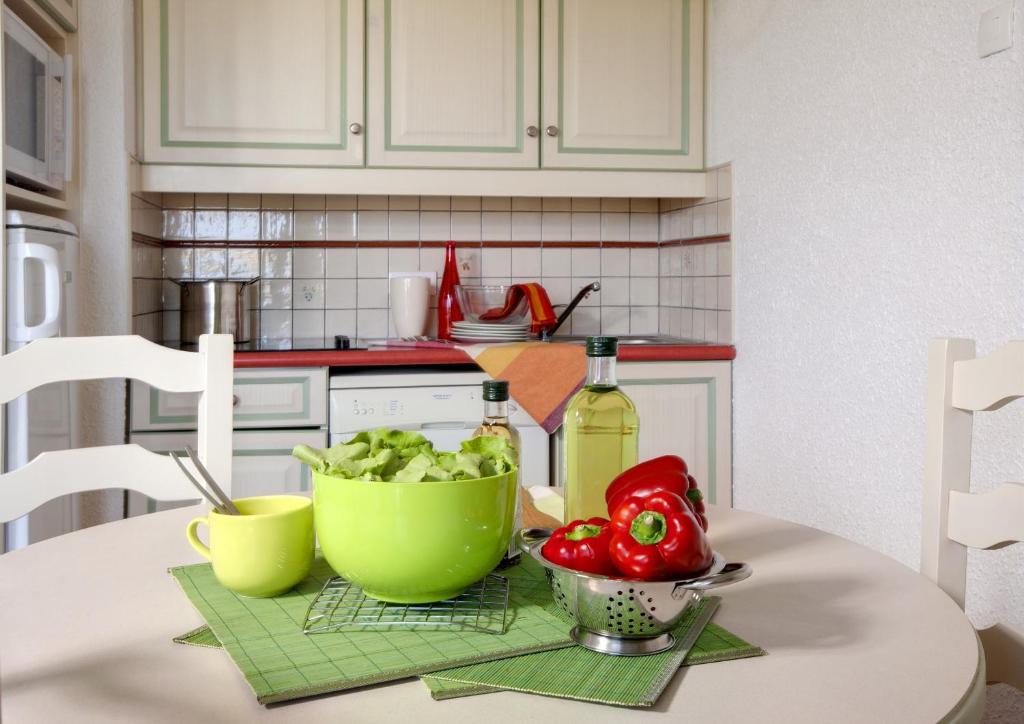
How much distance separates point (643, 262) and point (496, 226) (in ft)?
1.77

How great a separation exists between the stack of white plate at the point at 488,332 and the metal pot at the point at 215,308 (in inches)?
24.9

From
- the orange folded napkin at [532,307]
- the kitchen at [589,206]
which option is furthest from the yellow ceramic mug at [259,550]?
the orange folded napkin at [532,307]

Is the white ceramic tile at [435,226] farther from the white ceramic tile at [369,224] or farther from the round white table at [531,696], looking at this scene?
the round white table at [531,696]

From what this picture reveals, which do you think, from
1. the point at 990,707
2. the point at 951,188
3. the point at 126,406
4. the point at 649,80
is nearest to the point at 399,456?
the point at 990,707

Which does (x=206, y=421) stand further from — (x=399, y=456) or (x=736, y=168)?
(x=736, y=168)

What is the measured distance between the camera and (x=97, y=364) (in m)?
1.34

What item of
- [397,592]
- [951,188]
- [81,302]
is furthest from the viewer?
[81,302]

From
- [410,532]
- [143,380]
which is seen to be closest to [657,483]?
[410,532]

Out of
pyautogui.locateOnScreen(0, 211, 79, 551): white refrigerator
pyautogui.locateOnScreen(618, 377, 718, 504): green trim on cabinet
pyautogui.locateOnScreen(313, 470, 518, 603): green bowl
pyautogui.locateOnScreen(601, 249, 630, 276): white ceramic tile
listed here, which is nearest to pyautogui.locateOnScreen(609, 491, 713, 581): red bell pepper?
pyautogui.locateOnScreen(313, 470, 518, 603): green bowl

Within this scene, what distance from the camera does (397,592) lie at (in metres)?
0.86

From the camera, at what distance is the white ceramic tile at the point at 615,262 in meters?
3.41

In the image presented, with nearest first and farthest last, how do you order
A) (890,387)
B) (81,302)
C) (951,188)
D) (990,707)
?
(990,707) → (951,188) → (890,387) → (81,302)

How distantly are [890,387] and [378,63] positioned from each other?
1.71 meters

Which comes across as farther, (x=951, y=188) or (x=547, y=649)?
(x=951, y=188)
